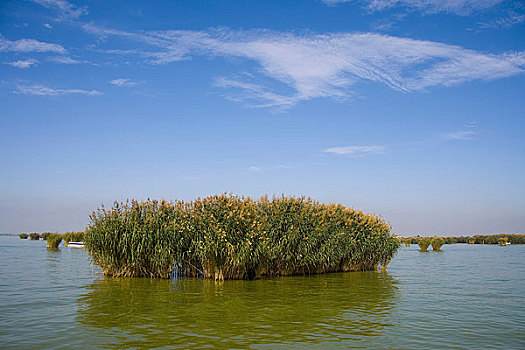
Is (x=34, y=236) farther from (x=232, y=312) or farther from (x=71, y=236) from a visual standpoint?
(x=232, y=312)

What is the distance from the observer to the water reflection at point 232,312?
Answer: 27.2 feet

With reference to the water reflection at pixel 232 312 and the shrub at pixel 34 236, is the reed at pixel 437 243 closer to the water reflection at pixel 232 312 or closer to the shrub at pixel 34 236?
the water reflection at pixel 232 312

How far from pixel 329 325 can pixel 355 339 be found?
1.23m

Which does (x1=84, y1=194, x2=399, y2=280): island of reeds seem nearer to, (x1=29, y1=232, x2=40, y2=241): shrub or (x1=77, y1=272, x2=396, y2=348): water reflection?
(x1=77, y1=272, x2=396, y2=348): water reflection

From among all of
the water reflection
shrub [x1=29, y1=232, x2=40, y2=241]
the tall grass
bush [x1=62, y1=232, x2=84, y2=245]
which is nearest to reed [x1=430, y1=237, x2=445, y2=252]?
the tall grass

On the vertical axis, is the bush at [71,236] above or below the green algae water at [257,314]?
above

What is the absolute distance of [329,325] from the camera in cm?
948

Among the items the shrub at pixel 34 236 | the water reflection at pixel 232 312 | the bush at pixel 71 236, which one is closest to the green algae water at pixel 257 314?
the water reflection at pixel 232 312

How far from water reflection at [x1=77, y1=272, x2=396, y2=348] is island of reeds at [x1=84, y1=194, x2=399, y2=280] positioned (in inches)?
35.4

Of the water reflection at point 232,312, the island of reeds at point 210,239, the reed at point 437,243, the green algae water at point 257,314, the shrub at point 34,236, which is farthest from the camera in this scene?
the shrub at point 34,236

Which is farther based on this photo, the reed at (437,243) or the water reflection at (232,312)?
the reed at (437,243)

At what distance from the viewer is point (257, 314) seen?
1059cm

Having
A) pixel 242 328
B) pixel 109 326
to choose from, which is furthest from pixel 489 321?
pixel 109 326

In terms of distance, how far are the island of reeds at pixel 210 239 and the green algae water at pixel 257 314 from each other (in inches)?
35.1
